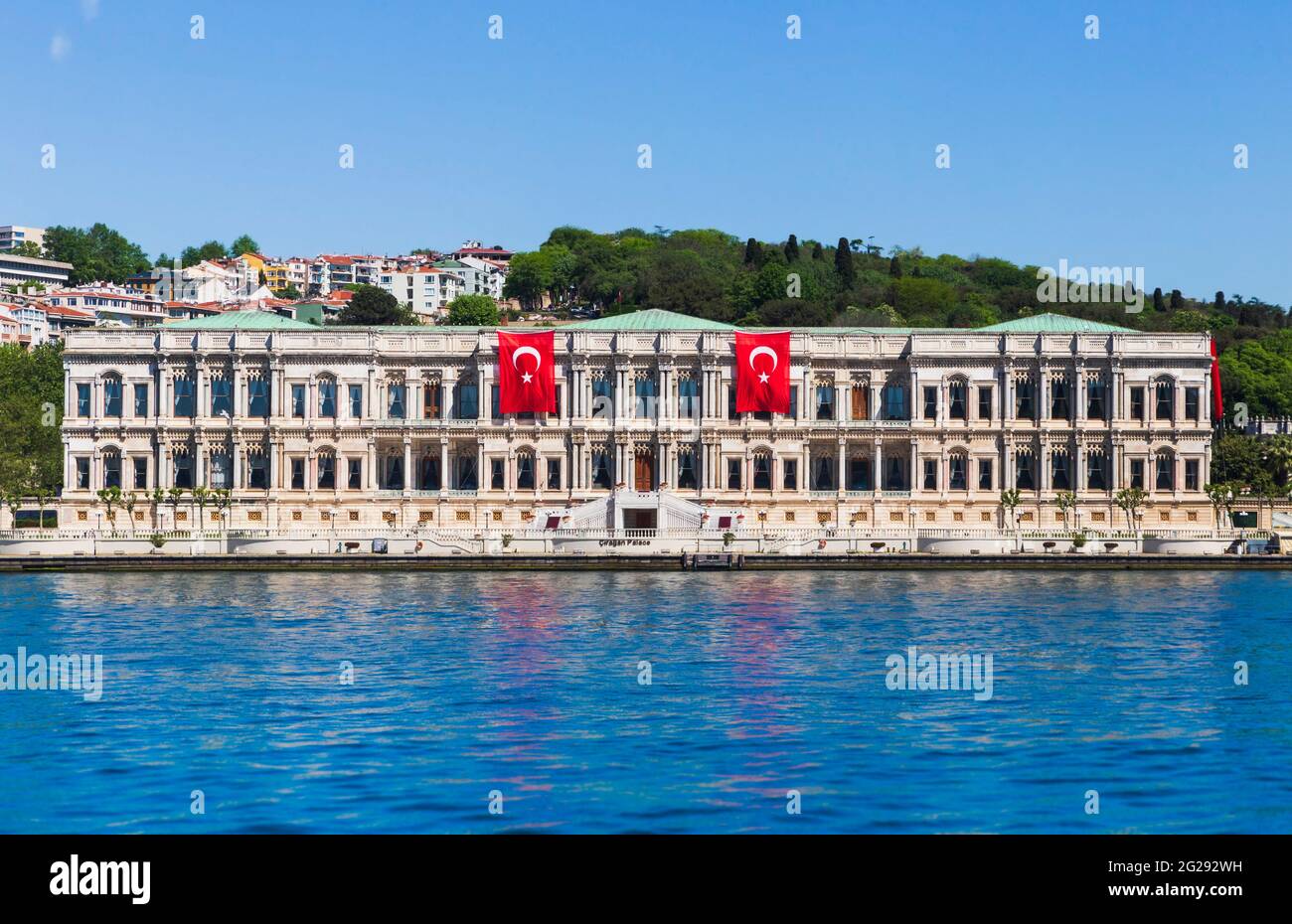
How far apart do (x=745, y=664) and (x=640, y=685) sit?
4.54 metres

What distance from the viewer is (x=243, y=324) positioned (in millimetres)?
94938

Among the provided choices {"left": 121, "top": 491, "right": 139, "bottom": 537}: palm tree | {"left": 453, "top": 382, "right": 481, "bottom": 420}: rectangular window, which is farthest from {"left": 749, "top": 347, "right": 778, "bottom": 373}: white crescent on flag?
{"left": 121, "top": 491, "right": 139, "bottom": 537}: palm tree

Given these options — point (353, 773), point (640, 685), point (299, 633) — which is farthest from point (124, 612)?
point (353, 773)

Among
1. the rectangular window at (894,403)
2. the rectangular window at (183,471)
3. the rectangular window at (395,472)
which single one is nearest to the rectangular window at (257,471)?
the rectangular window at (183,471)

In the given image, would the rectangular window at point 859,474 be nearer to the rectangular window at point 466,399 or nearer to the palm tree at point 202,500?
the rectangular window at point 466,399

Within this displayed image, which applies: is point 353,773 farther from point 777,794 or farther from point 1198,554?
point 1198,554

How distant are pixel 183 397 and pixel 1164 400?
53779 millimetres

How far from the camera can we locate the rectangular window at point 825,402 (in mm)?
93625

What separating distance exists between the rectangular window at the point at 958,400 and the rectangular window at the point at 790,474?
9.25 m

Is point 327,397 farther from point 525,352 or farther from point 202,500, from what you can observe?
point 525,352

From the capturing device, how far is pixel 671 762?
32.9 metres

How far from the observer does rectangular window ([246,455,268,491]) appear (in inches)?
3595
